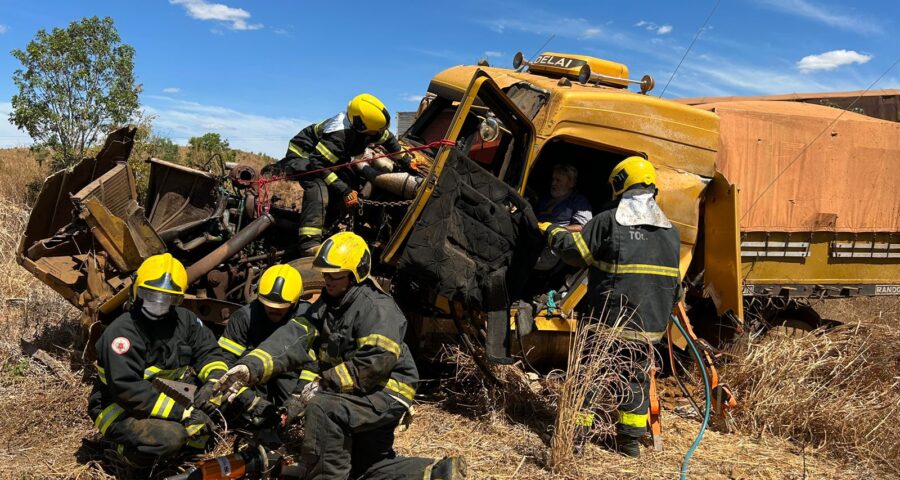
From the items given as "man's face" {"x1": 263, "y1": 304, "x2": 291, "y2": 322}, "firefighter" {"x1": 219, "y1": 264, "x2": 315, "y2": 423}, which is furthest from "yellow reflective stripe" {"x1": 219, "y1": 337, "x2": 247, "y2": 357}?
"man's face" {"x1": 263, "y1": 304, "x2": 291, "y2": 322}

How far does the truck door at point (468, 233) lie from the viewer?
4.31 metres

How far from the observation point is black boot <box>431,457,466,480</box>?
340 cm

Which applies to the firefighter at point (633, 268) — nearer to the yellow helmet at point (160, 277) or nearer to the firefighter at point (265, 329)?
the firefighter at point (265, 329)

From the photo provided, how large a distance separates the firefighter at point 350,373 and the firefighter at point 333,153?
1.59 metres

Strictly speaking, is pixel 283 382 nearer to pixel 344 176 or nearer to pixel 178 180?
pixel 344 176

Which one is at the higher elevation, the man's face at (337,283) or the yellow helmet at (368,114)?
the yellow helmet at (368,114)

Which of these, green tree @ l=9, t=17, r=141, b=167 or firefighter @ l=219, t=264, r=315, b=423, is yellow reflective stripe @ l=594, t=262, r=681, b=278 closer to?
firefighter @ l=219, t=264, r=315, b=423

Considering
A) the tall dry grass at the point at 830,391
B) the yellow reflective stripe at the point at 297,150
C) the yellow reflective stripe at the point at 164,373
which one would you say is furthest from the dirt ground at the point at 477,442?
the yellow reflective stripe at the point at 297,150

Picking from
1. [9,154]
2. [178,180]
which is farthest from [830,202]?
[9,154]

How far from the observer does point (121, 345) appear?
3.53 metres

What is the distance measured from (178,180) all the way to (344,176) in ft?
4.55

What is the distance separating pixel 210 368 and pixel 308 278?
1.21 m

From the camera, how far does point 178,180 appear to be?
5410mm

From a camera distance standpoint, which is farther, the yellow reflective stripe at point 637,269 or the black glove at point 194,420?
the yellow reflective stripe at point 637,269
